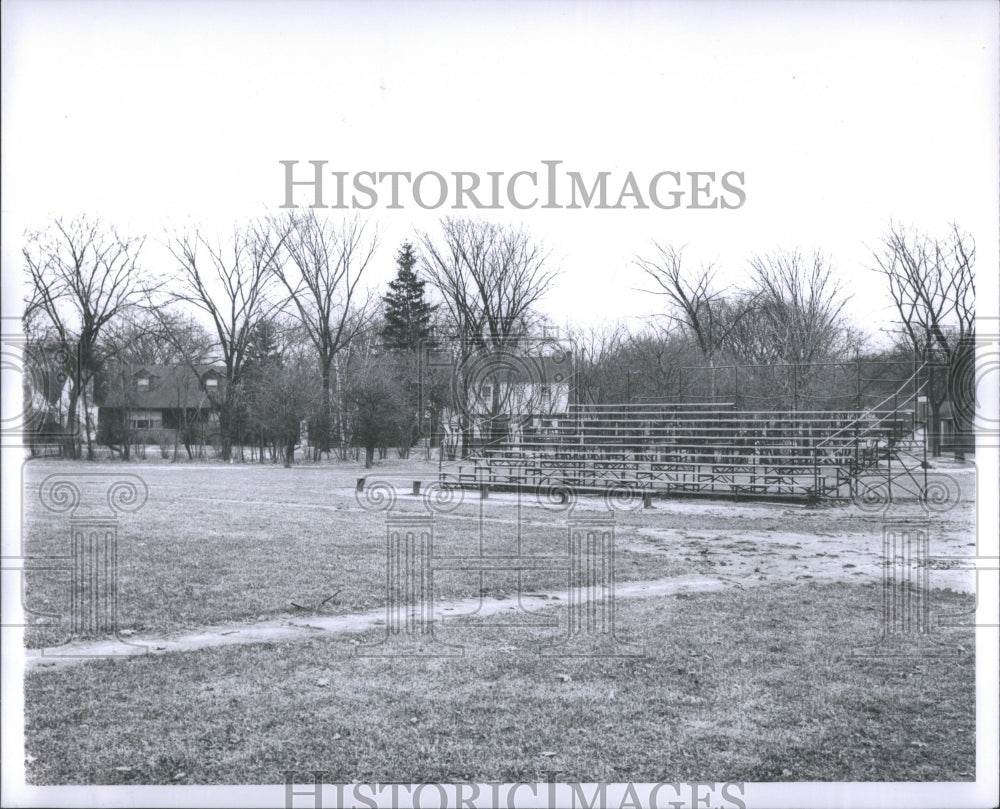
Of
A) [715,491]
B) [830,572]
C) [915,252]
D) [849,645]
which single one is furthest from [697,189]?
[915,252]

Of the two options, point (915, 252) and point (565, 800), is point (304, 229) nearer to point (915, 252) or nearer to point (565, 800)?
point (915, 252)

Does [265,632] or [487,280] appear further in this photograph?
[487,280]

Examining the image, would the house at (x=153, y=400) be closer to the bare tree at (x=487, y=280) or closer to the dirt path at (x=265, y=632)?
the bare tree at (x=487, y=280)

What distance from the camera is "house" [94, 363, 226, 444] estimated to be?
31.5 m

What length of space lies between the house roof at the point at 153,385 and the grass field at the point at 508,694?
2462 centimetres

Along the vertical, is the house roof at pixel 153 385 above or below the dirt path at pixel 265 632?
above

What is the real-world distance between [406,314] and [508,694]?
30.0 meters

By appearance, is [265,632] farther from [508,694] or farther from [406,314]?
[406,314]

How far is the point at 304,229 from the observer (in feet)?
97.2

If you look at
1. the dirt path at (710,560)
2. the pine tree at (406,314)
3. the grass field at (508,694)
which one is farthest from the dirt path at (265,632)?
the pine tree at (406,314)

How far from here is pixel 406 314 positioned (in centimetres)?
3434

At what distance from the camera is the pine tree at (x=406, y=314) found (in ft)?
109

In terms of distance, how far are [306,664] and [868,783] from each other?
10.6 feet

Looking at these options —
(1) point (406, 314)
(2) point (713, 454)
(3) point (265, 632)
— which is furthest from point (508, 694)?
(1) point (406, 314)
